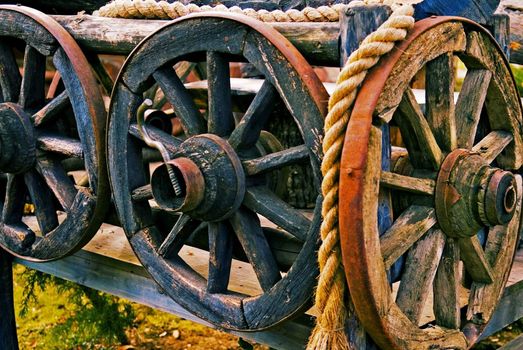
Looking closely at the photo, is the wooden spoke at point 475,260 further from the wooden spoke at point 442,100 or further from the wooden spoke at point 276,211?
the wooden spoke at point 276,211

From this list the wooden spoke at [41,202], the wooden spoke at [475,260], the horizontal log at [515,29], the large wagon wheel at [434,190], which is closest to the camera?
the large wagon wheel at [434,190]

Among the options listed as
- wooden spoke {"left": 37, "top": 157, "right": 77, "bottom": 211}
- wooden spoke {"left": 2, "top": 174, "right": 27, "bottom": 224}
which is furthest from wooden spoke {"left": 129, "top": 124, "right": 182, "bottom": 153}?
wooden spoke {"left": 2, "top": 174, "right": 27, "bottom": 224}

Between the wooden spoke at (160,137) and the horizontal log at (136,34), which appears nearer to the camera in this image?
the horizontal log at (136,34)

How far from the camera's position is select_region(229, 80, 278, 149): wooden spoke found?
198 cm

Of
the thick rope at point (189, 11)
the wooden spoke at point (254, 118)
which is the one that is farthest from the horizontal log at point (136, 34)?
the wooden spoke at point (254, 118)

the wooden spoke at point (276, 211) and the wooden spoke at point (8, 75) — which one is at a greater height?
the wooden spoke at point (8, 75)

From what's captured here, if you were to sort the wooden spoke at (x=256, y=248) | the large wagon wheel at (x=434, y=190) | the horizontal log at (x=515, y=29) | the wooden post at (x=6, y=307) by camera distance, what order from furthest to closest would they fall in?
the wooden post at (x=6, y=307), the horizontal log at (x=515, y=29), the wooden spoke at (x=256, y=248), the large wagon wheel at (x=434, y=190)

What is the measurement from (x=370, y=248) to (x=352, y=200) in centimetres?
13

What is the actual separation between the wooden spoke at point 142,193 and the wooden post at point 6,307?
135 cm

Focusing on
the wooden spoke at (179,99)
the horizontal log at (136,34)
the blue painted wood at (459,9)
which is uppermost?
the blue painted wood at (459,9)

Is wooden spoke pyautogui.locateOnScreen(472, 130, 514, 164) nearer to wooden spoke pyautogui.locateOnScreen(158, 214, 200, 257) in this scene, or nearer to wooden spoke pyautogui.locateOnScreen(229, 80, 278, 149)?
wooden spoke pyautogui.locateOnScreen(229, 80, 278, 149)

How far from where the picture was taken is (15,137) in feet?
8.68

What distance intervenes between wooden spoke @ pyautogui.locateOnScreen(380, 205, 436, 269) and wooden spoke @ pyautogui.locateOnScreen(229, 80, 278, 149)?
1.49 ft

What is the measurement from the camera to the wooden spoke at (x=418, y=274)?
6.58ft
